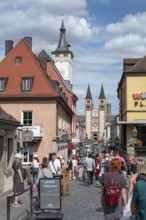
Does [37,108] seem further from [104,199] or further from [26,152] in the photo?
[104,199]

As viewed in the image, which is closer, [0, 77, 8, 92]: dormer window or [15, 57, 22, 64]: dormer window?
[0, 77, 8, 92]: dormer window

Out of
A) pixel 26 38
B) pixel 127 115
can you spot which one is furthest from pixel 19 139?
pixel 26 38

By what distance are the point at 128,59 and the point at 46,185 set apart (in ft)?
103

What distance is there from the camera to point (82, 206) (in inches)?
581

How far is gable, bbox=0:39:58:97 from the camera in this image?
37.5m

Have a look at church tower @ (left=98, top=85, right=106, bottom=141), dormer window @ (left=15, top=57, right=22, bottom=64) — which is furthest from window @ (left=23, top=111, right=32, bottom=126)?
church tower @ (left=98, top=85, right=106, bottom=141)

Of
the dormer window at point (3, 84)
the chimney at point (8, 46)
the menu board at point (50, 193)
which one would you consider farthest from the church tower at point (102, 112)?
the menu board at point (50, 193)

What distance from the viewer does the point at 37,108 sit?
37.0 metres

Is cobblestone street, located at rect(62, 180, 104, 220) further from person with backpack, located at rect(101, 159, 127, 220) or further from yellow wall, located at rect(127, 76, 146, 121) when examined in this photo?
yellow wall, located at rect(127, 76, 146, 121)

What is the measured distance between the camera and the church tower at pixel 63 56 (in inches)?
4050

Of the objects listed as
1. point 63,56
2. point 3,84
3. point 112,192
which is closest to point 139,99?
point 3,84

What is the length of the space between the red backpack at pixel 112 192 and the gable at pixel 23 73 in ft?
93.4

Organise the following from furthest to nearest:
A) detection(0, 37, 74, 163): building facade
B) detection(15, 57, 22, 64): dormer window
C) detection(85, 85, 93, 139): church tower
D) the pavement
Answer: detection(85, 85, 93, 139): church tower < detection(15, 57, 22, 64): dormer window < detection(0, 37, 74, 163): building facade < the pavement

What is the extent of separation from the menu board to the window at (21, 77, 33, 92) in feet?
83.6
